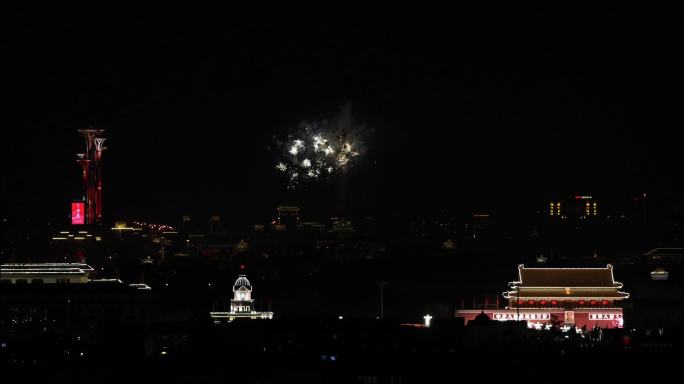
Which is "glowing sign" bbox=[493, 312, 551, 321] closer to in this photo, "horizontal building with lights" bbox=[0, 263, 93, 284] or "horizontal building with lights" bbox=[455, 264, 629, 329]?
"horizontal building with lights" bbox=[455, 264, 629, 329]

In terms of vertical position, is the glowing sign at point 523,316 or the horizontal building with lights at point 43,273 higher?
the horizontal building with lights at point 43,273

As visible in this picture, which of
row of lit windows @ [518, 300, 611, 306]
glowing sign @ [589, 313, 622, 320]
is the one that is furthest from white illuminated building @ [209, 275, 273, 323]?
glowing sign @ [589, 313, 622, 320]

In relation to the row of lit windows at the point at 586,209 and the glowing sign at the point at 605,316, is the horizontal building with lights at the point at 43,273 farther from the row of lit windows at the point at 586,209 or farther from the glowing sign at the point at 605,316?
the row of lit windows at the point at 586,209

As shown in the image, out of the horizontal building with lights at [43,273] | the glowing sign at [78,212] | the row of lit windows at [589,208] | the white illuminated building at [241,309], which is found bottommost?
the white illuminated building at [241,309]

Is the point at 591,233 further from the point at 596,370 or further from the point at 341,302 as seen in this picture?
the point at 596,370

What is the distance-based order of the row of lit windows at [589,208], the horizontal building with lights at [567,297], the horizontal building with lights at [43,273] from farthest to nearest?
1. the row of lit windows at [589,208]
2. the horizontal building with lights at [43,273]
3. the horizontal building with lights at [567,297]

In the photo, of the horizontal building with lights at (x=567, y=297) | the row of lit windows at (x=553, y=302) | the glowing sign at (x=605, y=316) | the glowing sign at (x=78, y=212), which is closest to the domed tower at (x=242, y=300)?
the horizontal building with lights at (x=567, y=297)

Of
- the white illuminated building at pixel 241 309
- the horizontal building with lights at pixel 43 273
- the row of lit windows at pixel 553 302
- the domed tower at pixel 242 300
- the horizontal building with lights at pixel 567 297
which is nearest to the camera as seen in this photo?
the white illuminated building at pixel 241 309
